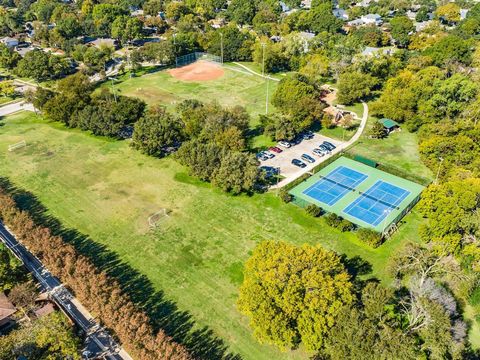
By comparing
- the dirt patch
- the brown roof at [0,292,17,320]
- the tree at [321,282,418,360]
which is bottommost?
the brown roof at [0,292,17,320]

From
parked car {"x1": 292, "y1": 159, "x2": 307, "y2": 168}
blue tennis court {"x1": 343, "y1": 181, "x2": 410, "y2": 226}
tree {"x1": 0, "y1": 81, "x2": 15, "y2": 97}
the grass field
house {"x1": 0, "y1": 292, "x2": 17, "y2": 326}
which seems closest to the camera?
house {"x1": 0, "y1": 292, "x2": 17, "y2": 326}

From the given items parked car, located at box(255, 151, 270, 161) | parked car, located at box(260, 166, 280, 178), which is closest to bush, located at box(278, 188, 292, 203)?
parked car, located at box(260, 166, 280, 178)

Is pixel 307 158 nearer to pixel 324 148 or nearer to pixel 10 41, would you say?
pixel 324 148

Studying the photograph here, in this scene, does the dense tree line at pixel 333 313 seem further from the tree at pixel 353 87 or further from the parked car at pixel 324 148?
the tree at pixel 353 87

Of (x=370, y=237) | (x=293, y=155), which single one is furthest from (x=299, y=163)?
(x=370, y=237)

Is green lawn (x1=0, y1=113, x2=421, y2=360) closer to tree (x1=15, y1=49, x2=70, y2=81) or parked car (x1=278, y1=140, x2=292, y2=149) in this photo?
parked car (x1=278, y1=140, x2=292, y2=149)

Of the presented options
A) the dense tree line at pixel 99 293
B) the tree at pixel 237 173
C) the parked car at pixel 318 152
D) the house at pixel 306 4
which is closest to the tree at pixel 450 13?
the house at pixel 306 4
